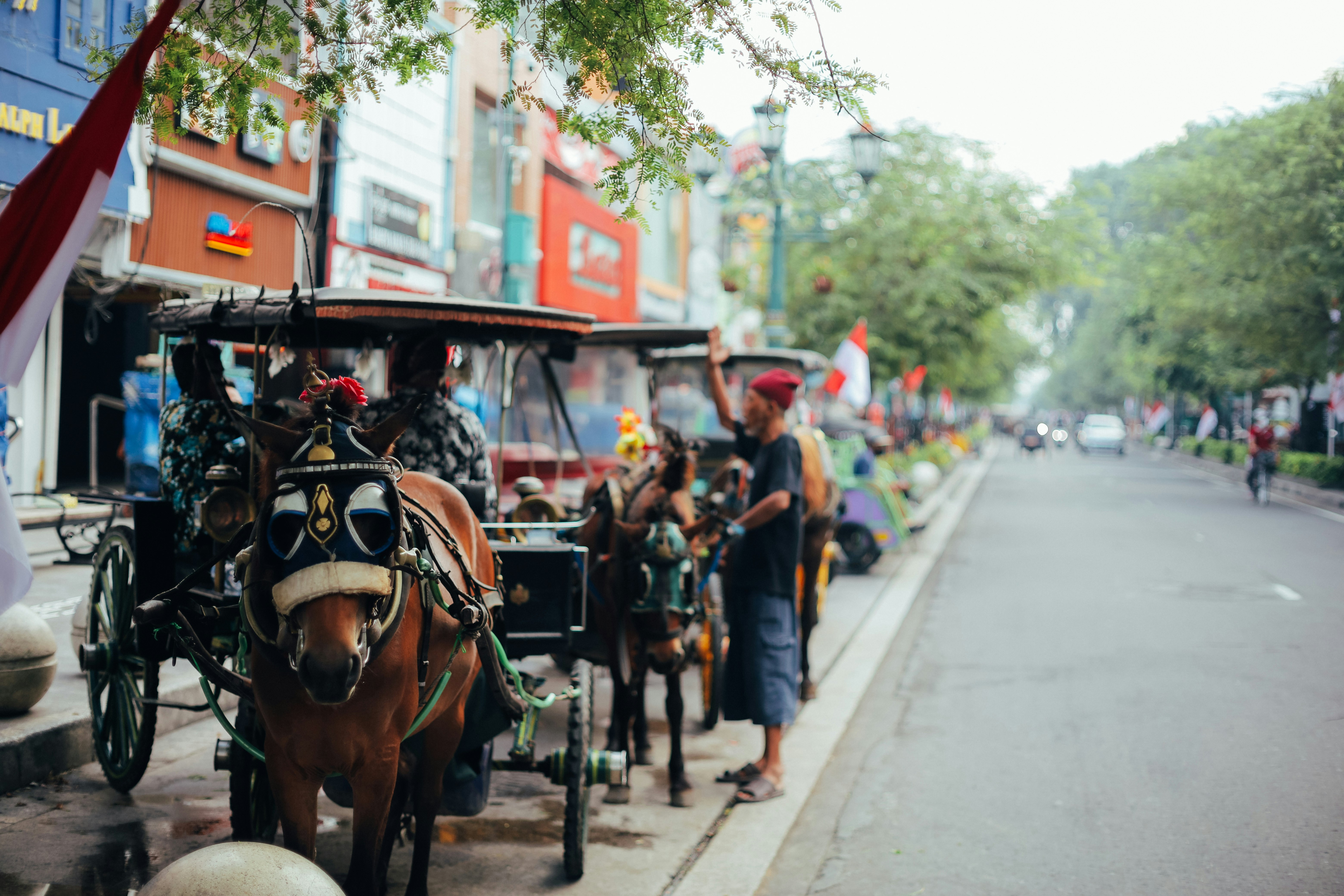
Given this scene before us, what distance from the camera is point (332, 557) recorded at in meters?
3.12

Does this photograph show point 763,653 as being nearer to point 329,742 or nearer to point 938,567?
point 329,742

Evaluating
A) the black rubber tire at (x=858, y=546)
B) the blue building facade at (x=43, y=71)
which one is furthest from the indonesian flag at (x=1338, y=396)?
the blue building facade at (x=43, y=71)

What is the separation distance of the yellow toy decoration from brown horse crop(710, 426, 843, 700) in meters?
0.60

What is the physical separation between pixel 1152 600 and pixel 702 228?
25049 mm

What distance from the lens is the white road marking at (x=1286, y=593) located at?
12.3m

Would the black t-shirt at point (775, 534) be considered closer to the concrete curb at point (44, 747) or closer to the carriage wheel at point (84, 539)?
the concrete curb at point (44, 747)

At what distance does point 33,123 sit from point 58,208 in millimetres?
8312

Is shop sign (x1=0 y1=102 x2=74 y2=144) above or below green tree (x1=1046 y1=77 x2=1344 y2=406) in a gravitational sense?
below

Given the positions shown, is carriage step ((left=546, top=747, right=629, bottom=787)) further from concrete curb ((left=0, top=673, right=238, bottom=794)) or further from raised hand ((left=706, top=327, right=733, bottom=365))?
raised hand ((left=706, top=327, right=733, bottom=365))

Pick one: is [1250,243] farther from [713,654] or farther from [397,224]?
[713,654]

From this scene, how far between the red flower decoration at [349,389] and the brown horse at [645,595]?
2.34m

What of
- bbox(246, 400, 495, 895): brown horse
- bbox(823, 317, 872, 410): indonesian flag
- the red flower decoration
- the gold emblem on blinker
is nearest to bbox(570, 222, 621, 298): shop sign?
bbox(823, 317, 872, 410): indonesian flag

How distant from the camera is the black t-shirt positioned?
20.0 ft

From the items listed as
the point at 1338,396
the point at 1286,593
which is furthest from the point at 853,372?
the point at 1338,396
